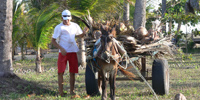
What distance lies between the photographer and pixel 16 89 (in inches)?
241

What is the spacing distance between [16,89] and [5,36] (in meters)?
1.35

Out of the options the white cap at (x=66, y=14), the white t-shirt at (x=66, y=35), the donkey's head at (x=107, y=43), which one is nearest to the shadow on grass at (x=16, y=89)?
Answer: the white t-shirt at (x=66, y=35)

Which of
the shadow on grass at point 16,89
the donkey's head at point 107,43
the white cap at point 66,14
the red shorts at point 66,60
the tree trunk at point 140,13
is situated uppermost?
the tree trunk at point 140,13

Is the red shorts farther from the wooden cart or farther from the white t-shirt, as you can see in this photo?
the wooden cart

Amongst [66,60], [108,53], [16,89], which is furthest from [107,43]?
[16,89]

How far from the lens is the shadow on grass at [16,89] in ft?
19.0

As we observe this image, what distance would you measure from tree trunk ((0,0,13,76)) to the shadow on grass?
0.85ft

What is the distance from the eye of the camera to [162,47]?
5.81 meters

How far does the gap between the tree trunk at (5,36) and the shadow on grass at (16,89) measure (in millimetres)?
258

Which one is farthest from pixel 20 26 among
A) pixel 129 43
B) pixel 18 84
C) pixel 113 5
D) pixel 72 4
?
pixel 129 43

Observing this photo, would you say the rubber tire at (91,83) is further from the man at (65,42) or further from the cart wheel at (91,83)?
the man at (65,42)

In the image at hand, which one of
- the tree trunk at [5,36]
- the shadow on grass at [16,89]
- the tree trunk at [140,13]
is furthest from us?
the tree trunk at [140,13]

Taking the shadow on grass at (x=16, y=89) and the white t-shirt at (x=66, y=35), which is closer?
the white t-shirt at (x=66, y=35)

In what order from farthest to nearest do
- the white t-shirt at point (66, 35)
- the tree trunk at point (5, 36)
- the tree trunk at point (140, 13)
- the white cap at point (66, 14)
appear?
1. the tree trunk at point (140, 13)
2. the tree trunk at point (5, 36)
3. the white t-shirt at point (66, 35)
4. the white cap at point (66, 14)
